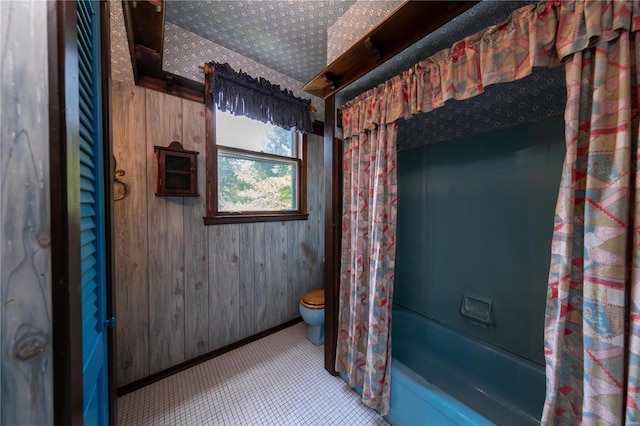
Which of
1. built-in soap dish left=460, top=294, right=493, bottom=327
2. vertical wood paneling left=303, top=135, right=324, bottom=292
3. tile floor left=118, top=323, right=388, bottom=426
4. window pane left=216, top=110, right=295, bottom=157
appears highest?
window pane left=216, top=110, right=295, bottom=157

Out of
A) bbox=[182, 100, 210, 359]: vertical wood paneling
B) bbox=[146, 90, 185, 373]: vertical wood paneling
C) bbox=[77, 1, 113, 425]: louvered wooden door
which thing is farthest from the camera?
bbox=[182, 100, 210, 359]: vertical wood paneling

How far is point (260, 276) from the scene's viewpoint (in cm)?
221

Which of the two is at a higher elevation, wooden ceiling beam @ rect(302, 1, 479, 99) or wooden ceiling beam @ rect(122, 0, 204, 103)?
wooden ceiling beam @ rect(122, 0, 204, 103)

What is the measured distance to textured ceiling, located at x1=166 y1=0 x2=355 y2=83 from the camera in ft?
5.02

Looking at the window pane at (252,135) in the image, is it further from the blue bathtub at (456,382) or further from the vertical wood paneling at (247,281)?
the blue bathtub at (456,382)

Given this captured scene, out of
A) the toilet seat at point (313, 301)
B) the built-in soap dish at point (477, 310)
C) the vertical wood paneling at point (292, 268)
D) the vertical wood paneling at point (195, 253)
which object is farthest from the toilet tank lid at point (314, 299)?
the built-in soap dish at point (477, 310)

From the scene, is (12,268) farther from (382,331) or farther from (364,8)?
(364,8)

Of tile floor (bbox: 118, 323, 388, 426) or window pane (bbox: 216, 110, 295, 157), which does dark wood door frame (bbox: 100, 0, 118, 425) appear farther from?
window pane (bbox: 216, 110, 295, 157)

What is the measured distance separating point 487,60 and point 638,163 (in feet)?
2.10

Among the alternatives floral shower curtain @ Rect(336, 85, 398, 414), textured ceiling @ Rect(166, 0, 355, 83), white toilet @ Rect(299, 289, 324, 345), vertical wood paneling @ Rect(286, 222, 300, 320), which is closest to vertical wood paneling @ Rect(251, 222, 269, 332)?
vertical wood paneling @ Rect(286, 222, 300, 320)

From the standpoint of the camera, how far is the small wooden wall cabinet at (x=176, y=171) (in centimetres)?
161

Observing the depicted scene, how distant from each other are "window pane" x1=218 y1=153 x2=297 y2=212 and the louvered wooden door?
47.1 inches

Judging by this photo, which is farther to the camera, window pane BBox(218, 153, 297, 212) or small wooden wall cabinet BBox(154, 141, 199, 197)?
window pane BBox(218, 153, 297, 212)

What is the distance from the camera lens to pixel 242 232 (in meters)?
2.09
